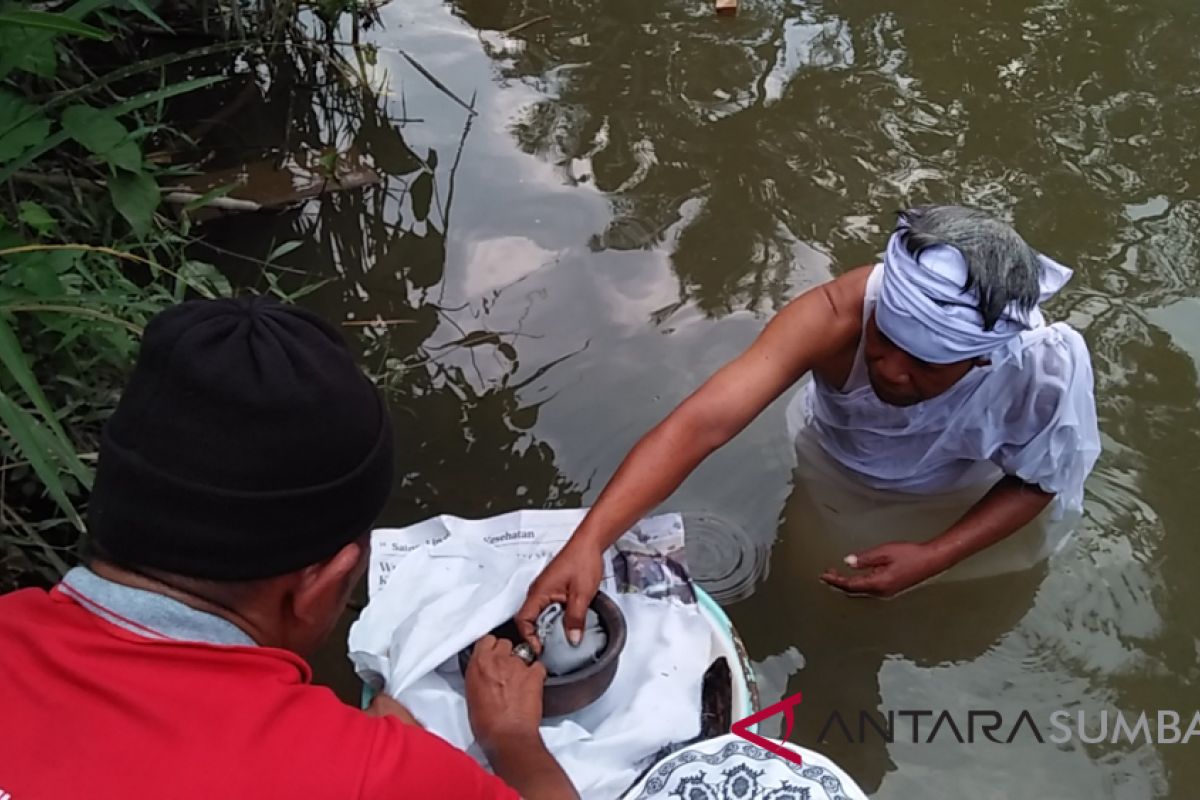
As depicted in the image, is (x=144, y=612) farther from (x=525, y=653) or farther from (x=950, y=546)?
(x=950, y=546)

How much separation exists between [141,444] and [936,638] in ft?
6.37

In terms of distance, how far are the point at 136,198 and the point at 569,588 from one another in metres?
1.22

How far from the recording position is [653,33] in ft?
13.7

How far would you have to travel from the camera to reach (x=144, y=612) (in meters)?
0.99

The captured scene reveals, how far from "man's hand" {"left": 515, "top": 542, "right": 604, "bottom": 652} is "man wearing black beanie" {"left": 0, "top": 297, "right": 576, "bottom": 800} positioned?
0.55 metres

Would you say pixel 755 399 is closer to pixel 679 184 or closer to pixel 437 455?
pixel 437 455

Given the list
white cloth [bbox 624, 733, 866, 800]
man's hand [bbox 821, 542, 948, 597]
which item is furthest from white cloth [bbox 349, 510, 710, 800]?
man's hand [bbox 821, 542, 948, 597]

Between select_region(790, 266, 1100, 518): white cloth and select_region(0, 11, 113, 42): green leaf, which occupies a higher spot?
select_region(0, 11, 113, 42): green leaf

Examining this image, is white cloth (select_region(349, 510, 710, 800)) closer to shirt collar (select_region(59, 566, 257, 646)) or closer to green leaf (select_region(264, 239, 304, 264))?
shirt collar (select_region(59, 566, 257, 646))

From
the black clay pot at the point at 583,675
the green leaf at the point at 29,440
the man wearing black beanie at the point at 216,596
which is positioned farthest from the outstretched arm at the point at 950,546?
the green leaf at the point at 29,440

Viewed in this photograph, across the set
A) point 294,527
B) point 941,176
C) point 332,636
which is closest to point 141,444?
point 294,527

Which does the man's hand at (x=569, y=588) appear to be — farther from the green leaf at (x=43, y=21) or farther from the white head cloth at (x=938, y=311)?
the green leaf at (x=43, y=21)

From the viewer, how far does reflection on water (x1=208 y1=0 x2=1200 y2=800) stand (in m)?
2.37

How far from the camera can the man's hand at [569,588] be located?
1623mm
